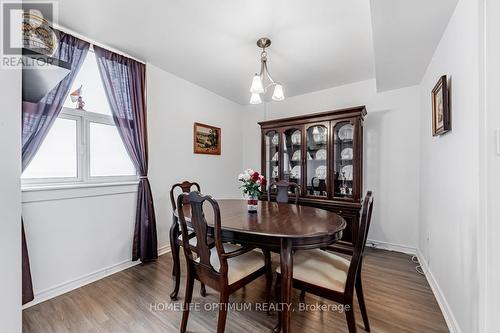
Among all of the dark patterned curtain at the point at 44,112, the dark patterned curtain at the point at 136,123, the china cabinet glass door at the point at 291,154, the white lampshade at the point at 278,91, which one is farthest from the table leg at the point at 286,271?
the china cabinet glass door at the point at 291,154

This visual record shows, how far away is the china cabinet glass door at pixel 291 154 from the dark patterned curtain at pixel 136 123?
1987 mm

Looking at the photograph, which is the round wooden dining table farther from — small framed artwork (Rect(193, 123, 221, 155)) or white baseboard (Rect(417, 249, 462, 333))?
small framed artwork (Rect(193, 123, 221, 155))

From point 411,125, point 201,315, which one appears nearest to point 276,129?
point 411,125

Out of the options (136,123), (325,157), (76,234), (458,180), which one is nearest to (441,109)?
(458,180)

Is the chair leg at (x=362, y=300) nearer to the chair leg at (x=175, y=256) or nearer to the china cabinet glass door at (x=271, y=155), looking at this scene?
the chair leg at (x=175, y=256)

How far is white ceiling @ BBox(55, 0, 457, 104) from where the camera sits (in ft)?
5.70

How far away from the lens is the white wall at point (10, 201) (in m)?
0.77

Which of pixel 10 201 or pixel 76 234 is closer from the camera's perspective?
pixel 10 201

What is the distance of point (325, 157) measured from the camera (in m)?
3.14

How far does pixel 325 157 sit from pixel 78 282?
3188 mm

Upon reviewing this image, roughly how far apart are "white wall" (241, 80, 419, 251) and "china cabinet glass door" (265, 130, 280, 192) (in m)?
1.05

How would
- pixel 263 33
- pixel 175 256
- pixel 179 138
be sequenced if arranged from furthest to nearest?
1. pixel 179 138
2. pixel 263 33
3. pixel 175 256

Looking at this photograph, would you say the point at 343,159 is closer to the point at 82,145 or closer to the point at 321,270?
the point at 321,270

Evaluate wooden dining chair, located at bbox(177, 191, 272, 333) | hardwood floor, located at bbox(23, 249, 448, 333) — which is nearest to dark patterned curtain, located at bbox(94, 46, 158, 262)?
hardwood floor, located at bbox(23, 249, 448, 333)
